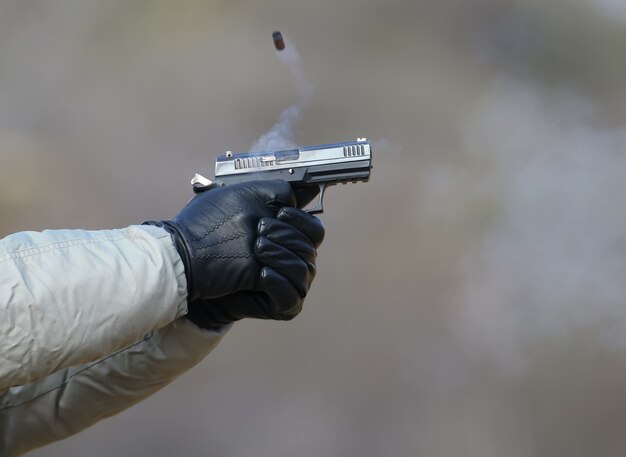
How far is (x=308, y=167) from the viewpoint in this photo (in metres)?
1.29

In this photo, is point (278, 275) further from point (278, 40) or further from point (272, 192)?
point (278, 40)

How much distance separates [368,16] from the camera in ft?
7.70

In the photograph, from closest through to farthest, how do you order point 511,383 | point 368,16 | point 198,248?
1. point 198,248
2. point 511,383
3. point 368,16

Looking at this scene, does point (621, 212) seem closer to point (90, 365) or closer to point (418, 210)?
point (418, 210)

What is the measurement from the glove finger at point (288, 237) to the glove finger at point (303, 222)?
0.01m

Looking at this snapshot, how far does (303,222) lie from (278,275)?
0.11 m

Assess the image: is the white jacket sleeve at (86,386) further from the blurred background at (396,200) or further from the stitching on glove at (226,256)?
the blurred background at (396,200)

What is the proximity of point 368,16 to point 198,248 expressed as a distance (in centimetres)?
154

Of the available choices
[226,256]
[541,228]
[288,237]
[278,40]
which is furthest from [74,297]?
[541,228]

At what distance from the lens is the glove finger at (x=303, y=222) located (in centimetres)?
112

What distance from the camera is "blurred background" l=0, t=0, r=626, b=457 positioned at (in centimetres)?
222

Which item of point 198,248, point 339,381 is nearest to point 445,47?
point 339,381

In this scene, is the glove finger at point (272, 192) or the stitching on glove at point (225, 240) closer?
the stitching on glove at point (225, 240)

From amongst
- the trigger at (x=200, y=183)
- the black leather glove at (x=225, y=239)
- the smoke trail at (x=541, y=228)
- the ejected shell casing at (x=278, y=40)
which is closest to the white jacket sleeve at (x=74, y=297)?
the black leather glove at (x=225, y=239)
